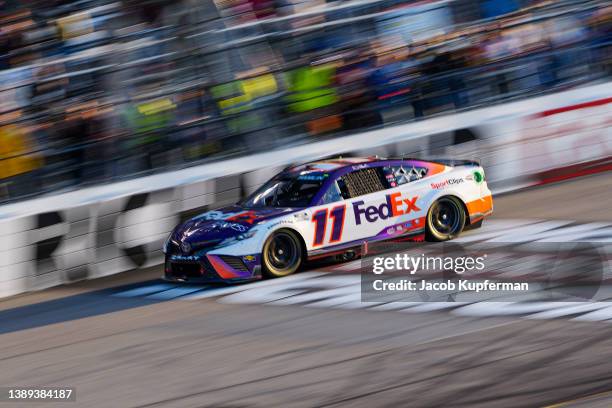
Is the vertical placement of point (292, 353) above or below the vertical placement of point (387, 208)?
below

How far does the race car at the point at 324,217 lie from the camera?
1089cm

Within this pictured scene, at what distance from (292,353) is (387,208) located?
3811 mm

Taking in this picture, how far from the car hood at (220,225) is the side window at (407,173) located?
140 centimetres

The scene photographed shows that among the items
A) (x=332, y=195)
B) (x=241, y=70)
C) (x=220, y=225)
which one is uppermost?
(x=241, y=70)

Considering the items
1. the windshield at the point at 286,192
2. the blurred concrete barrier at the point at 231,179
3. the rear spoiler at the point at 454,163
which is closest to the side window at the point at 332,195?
the windshield at the point at 286,192

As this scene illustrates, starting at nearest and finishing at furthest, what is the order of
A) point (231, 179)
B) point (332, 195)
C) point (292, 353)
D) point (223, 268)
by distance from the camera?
point (292, 353) < point (223, 268) < point (332, 195) < point (231, 179)

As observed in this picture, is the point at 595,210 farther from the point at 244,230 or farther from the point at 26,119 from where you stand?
the point at 26,119

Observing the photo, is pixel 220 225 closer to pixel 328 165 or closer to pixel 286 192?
pixel 286 192

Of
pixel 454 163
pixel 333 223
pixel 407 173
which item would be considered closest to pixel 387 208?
pixel 407 173

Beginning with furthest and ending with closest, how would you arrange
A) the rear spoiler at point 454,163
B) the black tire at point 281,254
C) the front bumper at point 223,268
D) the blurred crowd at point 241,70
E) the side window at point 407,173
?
the blurred crowd at point 241,70
the rear spoiler at point 454,163
the side window at point 407,173
the black tire at point 281,254
the front bumper at point 223,268

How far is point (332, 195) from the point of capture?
11.4 metres

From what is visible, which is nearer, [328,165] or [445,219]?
[328,165]

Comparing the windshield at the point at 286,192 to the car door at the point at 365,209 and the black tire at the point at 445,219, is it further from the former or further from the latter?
the black tire at the point at 445,219

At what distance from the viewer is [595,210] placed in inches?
523
